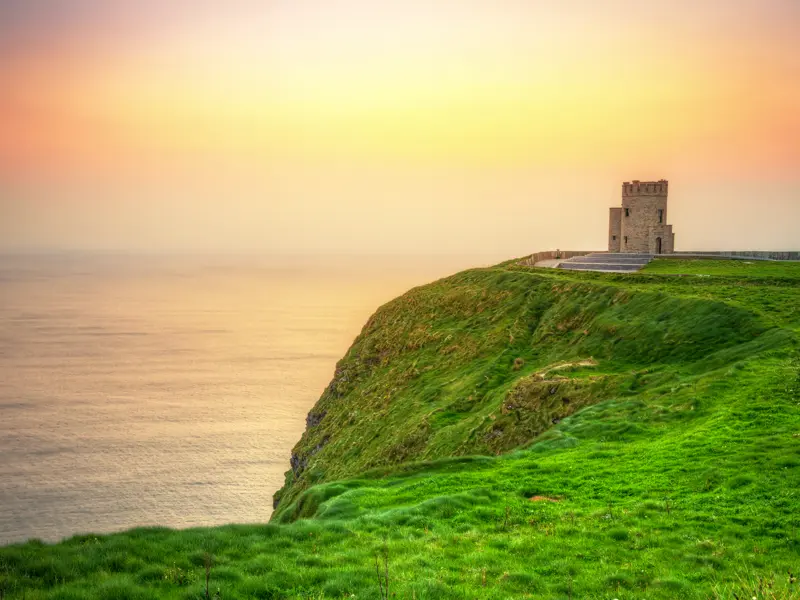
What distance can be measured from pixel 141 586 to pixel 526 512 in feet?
31.9

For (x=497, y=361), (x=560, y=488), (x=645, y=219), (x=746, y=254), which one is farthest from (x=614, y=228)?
(x=560, y=488)

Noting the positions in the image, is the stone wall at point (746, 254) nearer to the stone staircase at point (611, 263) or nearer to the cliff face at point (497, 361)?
the stone staircase at point (611, 263)

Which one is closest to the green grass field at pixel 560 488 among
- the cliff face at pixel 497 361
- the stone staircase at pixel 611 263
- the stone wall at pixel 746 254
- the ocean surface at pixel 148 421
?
the cliff face at pixel 497 361

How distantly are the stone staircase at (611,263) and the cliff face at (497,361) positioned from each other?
8.54 metres

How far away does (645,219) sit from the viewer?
73.4 m

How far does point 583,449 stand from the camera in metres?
21.5

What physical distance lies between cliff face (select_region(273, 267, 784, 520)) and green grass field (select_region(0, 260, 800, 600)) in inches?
7.3

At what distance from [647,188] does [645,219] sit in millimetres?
3775

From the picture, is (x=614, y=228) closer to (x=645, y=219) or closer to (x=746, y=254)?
(x=645, y=219)

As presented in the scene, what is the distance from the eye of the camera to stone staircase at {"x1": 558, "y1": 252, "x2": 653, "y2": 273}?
61.2m

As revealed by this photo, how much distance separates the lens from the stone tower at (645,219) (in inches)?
2862

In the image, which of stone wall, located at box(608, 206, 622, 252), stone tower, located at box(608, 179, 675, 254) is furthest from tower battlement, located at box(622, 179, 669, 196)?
stone wall, located at box(608, 206, 622, 252)

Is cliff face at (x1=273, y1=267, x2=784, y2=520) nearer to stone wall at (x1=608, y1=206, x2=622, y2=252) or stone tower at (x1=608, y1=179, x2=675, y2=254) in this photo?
stone tower at (x1=608, y1=179, x2=675, y2=254)

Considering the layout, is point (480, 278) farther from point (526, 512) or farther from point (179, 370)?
point (179, 370)
